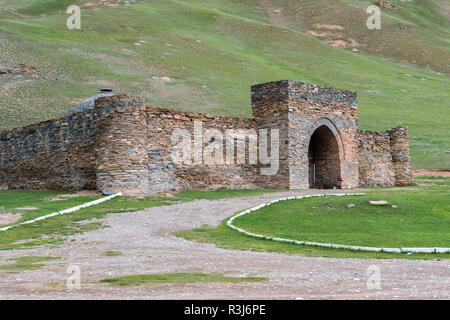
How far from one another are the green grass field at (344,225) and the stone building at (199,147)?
594cm

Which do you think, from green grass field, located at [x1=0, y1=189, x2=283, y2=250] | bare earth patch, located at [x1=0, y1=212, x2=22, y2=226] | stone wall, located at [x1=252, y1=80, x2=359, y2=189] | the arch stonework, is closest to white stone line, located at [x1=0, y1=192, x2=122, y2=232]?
green grass field, located at [x1=0, y1=189, x2=283, y2=250]

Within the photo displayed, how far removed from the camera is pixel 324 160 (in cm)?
2636

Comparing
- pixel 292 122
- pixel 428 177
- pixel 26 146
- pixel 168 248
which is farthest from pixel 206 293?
pixel 428 177

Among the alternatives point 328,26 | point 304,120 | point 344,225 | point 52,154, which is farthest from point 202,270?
point 328,26

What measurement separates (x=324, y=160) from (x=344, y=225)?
13.3 m

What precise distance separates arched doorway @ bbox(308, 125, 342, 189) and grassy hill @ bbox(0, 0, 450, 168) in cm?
1276

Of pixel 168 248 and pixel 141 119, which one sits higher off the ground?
pixel 141 119

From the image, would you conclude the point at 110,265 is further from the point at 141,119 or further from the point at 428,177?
the point at 428,177

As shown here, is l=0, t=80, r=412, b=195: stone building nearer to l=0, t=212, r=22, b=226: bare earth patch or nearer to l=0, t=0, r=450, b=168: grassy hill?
l=0, t=212, r=22, b=226: bare earth patch

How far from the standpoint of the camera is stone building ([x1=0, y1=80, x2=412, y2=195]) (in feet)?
65.5
